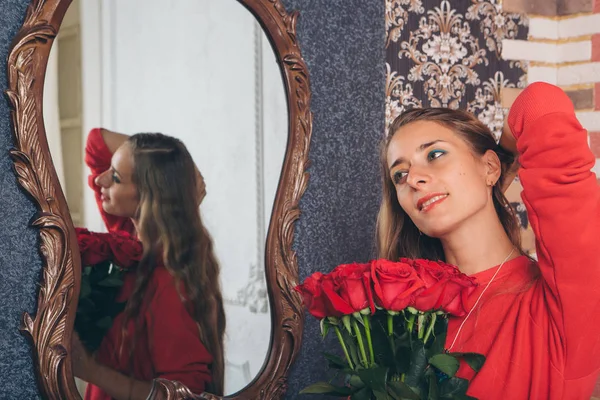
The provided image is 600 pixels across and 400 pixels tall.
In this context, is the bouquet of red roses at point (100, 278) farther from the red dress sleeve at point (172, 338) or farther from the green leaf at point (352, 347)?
the green leaf at point (352, 347)

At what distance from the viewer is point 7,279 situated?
1743 millimetres

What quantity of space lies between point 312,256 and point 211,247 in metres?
0.41

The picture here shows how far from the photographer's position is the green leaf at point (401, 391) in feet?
4.69

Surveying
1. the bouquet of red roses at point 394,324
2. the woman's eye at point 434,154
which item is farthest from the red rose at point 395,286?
the woman's eye at point 434,154

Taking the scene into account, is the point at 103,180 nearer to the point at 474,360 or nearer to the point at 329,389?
the point at 329,389

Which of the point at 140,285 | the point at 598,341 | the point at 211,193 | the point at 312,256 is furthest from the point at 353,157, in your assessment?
the point at 598,341

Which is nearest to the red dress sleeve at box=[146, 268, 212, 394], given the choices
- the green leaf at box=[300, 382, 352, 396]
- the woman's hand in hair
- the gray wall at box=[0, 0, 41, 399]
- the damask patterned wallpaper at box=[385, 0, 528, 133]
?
the gray wall at box=[0, 0, 41, 399]

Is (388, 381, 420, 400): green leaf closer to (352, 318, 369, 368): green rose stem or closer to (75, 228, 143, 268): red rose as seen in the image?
(352, 318, 369, 368): green rose stem

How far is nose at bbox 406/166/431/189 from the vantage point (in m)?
1.80

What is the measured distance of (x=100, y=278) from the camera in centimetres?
182

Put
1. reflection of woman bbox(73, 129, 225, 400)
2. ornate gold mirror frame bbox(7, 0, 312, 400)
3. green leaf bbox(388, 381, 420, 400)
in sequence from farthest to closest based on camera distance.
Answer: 1. reflection of woman bbox(73, 129, 225, 400)
2. ornate gold mirror frame bbox(7, 0, 312, 400)
3. green leaf bbox(388, 381, 420, 400)

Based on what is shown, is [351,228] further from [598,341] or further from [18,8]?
[18,8]

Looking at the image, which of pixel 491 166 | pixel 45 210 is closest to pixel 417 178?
pixel 491 166

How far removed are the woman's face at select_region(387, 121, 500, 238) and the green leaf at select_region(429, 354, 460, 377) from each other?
40 cm
